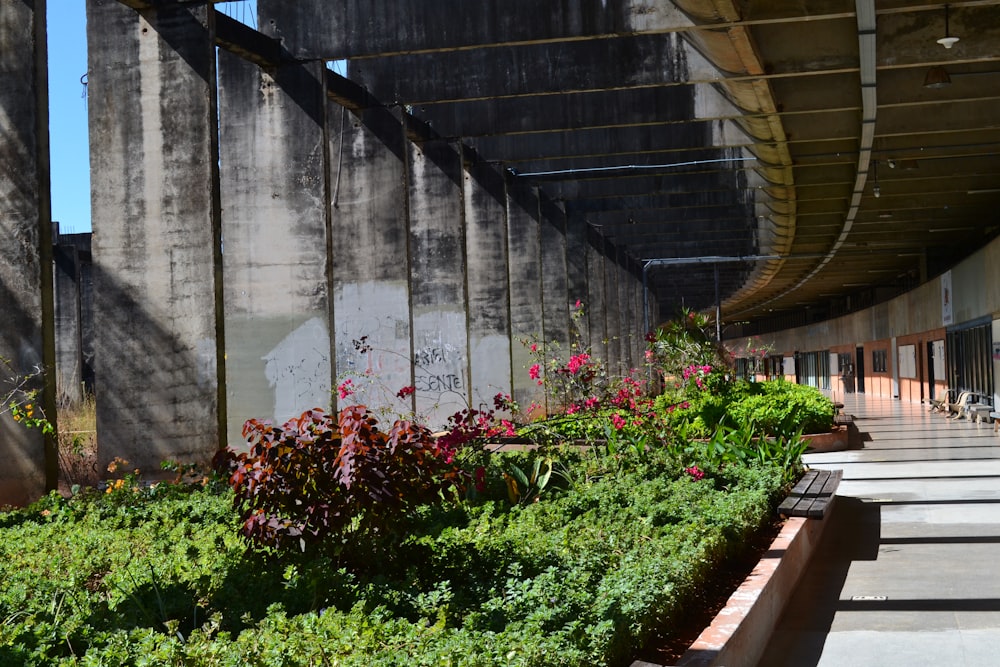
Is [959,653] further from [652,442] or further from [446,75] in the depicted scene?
[446,75]

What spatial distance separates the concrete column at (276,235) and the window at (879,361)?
39198mm

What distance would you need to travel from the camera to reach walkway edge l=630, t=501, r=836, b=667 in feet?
15.9

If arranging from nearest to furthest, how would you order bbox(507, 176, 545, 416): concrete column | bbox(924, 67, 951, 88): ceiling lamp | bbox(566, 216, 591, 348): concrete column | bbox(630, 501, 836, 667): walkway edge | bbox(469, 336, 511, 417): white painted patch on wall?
1. bbox(630, 501, 836, 667): walkway edge
2. bbox(924, 67, 951, 88): ceiling lamp
3. bbox(469, 336, 511, 417): white painted patch on wall
4. bbox(507, 176, 545, 416): concrete column
5. bbox(566, 216, 591, 348): concrete column

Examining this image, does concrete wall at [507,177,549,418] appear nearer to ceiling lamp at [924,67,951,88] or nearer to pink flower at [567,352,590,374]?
pink flower at [567,352,590,374]

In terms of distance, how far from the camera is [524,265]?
2572cm

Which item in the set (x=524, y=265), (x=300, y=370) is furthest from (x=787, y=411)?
(x=524, y=265)

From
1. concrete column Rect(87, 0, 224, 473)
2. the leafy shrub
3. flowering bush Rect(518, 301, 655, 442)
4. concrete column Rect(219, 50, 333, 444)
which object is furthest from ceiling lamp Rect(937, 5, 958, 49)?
concrete column Rect(87, 0, 224, 473)

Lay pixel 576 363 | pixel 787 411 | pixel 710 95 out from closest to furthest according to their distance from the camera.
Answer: pixel 576 363 < pixel 710 95 < pixel 787 411

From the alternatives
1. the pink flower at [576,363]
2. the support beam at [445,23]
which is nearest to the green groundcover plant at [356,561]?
the pink flower at [576,363]

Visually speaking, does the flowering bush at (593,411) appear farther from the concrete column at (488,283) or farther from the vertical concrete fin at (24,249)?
the vertical concrete fin at (24,249)

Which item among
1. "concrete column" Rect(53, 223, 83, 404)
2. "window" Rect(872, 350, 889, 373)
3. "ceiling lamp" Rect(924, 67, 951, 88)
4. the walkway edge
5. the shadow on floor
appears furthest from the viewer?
"window" Rect(872, 350, 889, 373)

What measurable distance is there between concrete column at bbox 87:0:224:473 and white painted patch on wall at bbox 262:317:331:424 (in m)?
2.67

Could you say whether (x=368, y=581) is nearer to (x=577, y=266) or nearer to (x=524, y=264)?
(x=524, y=264)

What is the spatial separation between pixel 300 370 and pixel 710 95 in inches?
302
